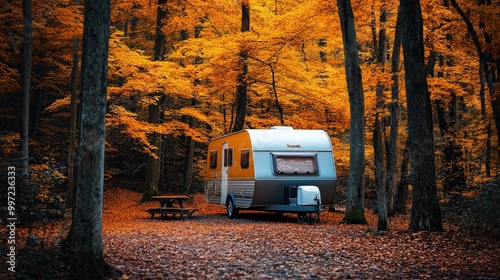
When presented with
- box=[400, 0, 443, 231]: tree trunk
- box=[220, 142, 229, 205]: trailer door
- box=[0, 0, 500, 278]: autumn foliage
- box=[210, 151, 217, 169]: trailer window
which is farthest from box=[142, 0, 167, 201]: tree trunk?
box=[400, 0, 443, 231]: tree trunk

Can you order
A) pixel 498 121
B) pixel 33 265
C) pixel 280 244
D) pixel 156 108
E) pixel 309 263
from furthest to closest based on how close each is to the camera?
pixel 156 108
pixel 498 121
pixel 280 244
pixel 309 263
pixel 33 265

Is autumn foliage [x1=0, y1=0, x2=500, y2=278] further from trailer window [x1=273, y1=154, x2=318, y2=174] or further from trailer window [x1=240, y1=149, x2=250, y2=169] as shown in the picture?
trailer window [x1=240, y1=149, x2=250, y2=169]

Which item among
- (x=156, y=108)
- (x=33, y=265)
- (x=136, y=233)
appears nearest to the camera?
(x=33, y=265)

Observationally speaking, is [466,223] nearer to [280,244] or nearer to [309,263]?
[280,244]

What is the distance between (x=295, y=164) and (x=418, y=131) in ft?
19.7

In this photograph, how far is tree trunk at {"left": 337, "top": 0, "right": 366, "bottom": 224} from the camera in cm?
1552

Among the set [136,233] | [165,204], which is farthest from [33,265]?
[165,204]

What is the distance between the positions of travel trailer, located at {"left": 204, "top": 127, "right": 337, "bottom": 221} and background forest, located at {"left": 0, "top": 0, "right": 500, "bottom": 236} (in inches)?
110

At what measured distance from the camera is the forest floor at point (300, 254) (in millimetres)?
7230

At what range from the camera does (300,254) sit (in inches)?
356

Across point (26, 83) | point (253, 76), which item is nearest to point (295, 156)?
point (253, 76)

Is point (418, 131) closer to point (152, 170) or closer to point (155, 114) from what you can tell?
point (155, 114)

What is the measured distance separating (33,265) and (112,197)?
2053 cm

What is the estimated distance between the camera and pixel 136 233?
12.2 m
